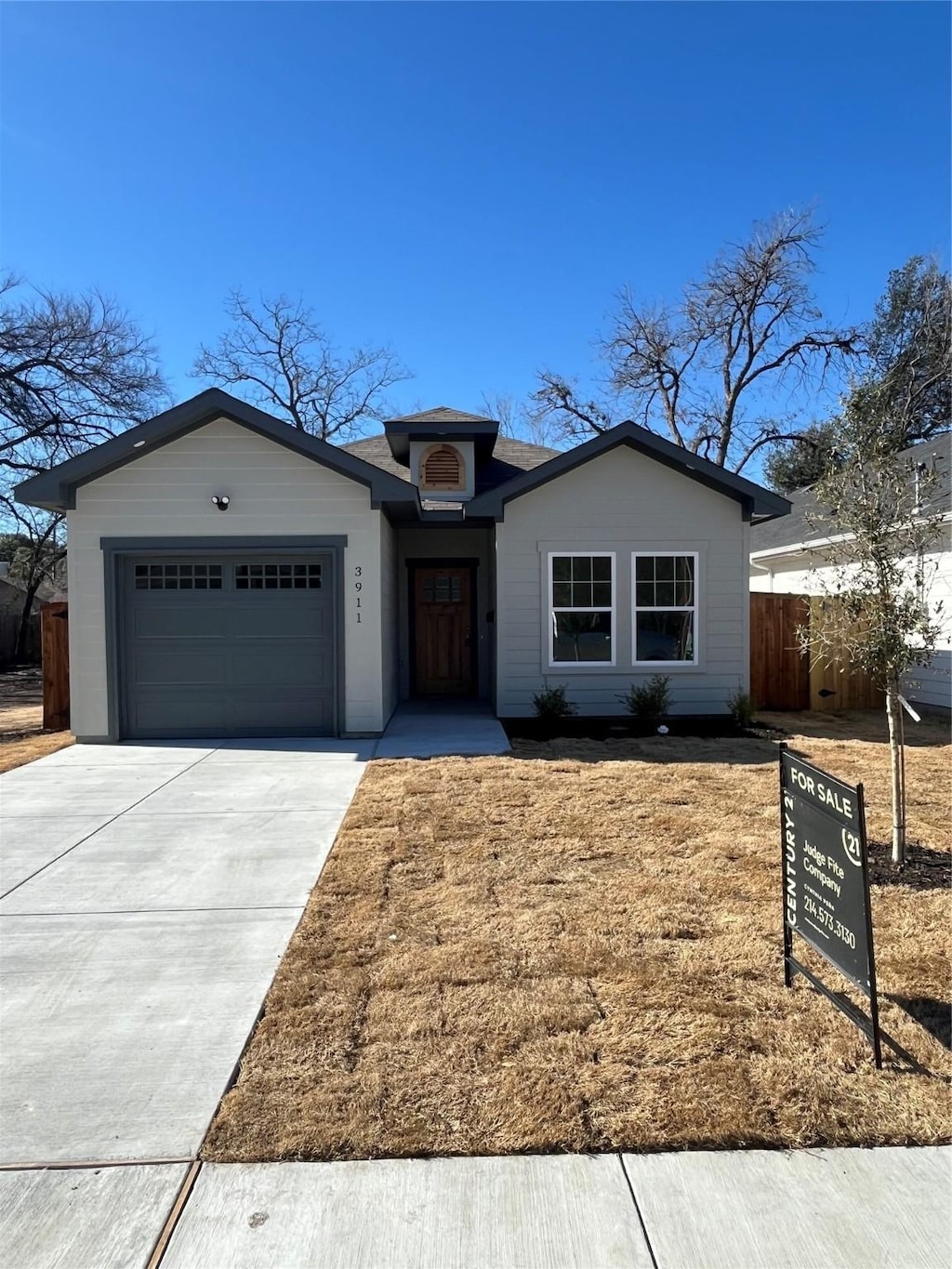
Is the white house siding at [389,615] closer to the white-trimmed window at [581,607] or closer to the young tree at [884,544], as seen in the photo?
the white-trimmed window at [581,607]

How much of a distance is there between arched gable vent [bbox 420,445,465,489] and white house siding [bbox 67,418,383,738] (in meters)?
3.27

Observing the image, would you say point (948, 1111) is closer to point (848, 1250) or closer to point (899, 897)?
point (848, 1250)

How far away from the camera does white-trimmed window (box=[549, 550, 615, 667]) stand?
35.9 ft

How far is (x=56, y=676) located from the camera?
11594mm

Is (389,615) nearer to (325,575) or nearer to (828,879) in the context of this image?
(325,575)

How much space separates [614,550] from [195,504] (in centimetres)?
555

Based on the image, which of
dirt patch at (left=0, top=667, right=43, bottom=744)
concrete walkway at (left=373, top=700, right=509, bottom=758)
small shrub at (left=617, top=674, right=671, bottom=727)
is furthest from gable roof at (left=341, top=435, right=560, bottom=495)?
dirt patch at (left=0, top=667, right=43, bottom=744)

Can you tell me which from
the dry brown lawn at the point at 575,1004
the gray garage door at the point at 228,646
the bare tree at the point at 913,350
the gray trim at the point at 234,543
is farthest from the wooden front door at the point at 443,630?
the bare tree at the point at 913,350

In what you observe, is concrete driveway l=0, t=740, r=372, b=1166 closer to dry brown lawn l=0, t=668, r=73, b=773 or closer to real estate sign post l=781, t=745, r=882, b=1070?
dry brown lawn l=0, t=668, r=73, b=773

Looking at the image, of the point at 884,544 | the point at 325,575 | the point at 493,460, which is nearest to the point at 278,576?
the point at 325,575

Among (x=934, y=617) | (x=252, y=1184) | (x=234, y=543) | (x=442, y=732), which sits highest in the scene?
(x=234, y=543)

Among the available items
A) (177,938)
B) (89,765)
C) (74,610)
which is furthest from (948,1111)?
(74,610)

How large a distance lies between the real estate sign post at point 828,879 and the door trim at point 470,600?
32.3 feet

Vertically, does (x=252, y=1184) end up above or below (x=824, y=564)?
below
